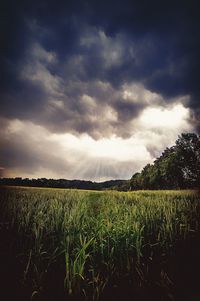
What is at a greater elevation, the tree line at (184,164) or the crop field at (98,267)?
the tree line at (184,164)

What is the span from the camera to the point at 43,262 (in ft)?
9.24

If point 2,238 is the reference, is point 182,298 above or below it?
below

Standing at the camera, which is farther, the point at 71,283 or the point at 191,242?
the point at 191,242

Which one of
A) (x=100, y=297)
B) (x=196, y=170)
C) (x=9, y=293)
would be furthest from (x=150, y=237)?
(x=196, y=170)

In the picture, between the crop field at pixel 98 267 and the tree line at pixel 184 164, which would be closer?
the crop field at pixel 98 267

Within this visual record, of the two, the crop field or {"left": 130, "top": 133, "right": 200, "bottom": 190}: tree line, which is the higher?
{"left": 130, "top": 133, "right": 200, "bottom": 190}: tree line

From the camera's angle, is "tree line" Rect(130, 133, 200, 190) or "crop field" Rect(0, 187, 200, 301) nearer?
"crop field" Rect(0, 187, 200, 301)

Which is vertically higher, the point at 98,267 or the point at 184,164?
the point at 184,164

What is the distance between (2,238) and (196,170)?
126ft

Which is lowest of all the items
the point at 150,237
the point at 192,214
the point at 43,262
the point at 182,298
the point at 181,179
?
the point at 182,298

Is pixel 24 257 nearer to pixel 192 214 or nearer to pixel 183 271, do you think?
pixel 183 271

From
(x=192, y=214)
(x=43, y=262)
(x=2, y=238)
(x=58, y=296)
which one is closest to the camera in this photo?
(x=58, y=296)

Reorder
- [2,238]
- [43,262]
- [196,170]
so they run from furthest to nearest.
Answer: [196,170]
[2,238]
[43,262]

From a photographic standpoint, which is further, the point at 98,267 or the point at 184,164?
the point at 184,164
